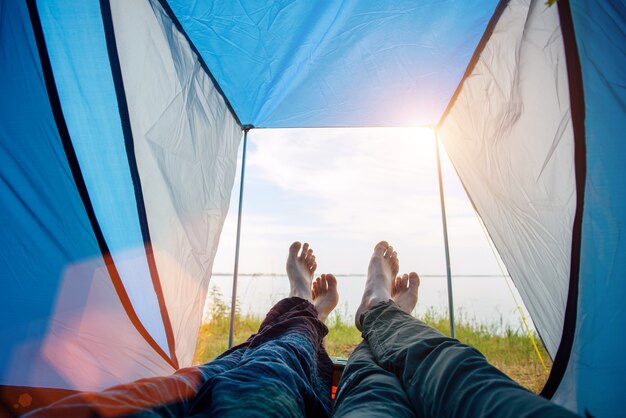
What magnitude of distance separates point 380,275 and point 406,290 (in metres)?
0.19

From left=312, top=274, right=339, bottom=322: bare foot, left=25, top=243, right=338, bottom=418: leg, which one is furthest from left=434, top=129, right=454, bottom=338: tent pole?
left=25, top=243, right=338, bottom=418: leg

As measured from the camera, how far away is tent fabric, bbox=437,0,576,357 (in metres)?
0.84

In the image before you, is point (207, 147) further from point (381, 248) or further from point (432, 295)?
point (432, 295)

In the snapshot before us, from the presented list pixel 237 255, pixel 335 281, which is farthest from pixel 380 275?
pixel 237 255

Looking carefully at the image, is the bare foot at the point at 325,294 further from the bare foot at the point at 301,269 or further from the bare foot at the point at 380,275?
the bare foot at the point at 380,275

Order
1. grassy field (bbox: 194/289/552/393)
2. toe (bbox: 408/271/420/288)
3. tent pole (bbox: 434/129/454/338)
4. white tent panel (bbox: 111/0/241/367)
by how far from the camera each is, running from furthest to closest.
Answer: toe (bbox: 408/271/420/288) → tent pole (bbox: 434/129/454/338) → grassy field (bbox: 194/289/552/393) → white tent panel (bbox: 111/0/241/367)

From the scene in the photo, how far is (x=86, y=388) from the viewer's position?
94 cm

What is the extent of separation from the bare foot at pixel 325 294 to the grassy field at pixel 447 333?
0.72ft

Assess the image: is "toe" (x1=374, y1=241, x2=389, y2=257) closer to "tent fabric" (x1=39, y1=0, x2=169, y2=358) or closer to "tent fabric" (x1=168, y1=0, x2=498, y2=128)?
"tent fabric" (x1=168, y1=0, x2=498, y2=128)

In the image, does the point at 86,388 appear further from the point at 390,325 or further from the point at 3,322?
the point at 390,325

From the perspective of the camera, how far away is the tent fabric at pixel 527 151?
0.84 meters

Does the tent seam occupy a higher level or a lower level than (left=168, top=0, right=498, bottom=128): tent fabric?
lower

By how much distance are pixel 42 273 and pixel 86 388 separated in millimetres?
361

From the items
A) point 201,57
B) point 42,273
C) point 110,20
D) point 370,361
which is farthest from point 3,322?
point 201,57
